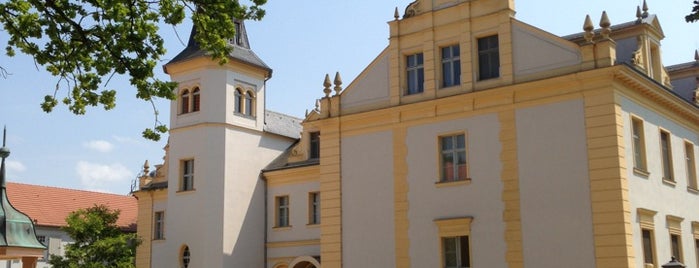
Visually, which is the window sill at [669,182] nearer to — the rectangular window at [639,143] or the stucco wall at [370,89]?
the rectangular window at [639,143]

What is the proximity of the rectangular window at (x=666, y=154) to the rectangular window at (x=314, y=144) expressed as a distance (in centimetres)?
1454

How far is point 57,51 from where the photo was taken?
12.8 meters

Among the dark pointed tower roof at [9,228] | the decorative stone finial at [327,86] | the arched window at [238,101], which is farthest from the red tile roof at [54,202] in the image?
the dark pointed tower roof at [9,228]

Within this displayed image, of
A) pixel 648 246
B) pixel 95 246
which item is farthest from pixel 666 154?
pixel 95 246

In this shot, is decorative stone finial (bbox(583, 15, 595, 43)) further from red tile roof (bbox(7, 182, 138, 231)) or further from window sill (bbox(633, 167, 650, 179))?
red tile roof (bbox(7, 182, 138, 231))

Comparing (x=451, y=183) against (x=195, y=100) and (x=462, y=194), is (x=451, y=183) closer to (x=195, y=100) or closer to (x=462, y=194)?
(x=462, y=194)

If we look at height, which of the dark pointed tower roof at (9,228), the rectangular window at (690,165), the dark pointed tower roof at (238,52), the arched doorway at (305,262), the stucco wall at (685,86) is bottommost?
the arched doorway at (305,262)

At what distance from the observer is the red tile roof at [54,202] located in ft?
165

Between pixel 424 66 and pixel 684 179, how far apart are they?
9.62 metres

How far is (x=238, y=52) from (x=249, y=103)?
91.6 inches

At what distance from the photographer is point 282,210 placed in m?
35.6

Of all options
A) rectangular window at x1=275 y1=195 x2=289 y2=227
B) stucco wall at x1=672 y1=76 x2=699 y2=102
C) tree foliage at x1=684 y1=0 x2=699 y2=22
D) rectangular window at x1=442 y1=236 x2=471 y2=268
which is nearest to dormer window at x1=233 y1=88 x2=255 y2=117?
rectangular window at x1=275 y1=195 x2=289 y2=227

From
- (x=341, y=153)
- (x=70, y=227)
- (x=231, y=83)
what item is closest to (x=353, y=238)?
(x=341, y=153)

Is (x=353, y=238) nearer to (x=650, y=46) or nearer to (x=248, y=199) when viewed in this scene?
(x=248, y=199)
